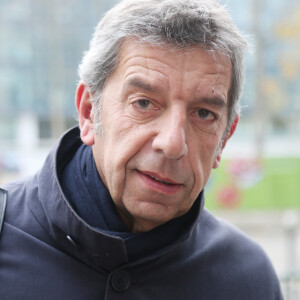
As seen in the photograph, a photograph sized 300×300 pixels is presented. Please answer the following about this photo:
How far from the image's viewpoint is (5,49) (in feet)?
83.9

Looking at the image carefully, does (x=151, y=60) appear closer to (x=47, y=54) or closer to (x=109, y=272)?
(x=109, y=272)

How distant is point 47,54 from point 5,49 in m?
2.16

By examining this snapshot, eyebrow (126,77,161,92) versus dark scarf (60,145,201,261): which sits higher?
eyebrow (126,77,161,92)

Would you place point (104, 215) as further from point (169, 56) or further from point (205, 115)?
point (169, 56)

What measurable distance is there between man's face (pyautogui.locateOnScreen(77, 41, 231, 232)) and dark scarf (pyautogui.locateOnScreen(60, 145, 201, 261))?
0.24 feet

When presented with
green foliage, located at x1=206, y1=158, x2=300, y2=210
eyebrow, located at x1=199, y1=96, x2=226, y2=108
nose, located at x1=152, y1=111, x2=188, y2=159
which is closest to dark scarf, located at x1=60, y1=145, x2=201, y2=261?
nose, located at x1=152, y1=111, x2=188, y2=159

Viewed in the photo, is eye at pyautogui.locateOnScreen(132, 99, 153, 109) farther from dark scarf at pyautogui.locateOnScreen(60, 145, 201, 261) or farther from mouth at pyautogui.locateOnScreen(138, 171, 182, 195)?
dark scarf at pyautogui.locateOnScreen(60, 145, 201, 261)

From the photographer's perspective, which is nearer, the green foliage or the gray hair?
the gray hair

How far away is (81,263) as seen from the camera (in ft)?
5.96

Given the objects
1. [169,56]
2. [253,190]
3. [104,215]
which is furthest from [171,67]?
[253,190]

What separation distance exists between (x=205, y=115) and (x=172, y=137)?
215 mm

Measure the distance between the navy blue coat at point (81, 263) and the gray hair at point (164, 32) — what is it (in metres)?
0.38

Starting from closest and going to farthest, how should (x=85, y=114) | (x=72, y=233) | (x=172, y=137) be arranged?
(x=172, y=137) → (x=72, y=233) → (x=85, y=114)

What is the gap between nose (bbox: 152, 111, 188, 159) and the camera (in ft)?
5.42
